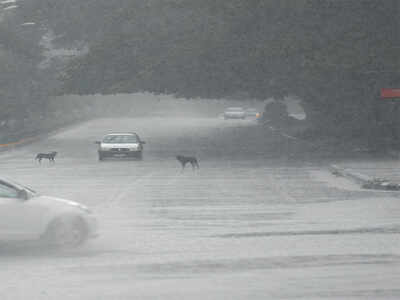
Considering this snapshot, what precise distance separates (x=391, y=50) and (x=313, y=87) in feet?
24.1

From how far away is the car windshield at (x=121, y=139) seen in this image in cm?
4349

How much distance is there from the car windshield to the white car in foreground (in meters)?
30.1

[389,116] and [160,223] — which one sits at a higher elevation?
[389,116]

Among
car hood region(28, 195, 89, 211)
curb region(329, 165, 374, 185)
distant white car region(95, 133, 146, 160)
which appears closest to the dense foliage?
distant white car region(95, 133, 146, 160)

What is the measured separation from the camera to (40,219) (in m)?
12.9

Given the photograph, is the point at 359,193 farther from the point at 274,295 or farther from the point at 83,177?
the point at 274,295

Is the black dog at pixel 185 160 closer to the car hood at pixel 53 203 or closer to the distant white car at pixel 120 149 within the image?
the distant white car at pixel 120 149

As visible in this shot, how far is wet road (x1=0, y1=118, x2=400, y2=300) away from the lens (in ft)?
32.2

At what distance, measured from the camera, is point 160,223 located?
16578 millimetres

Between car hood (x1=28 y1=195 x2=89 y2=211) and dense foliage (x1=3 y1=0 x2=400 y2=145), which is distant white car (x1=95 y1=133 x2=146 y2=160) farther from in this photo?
car hood (x1=28 y1=195 x2=89 y2=211)

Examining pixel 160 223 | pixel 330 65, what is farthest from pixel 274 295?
pixel 330 65

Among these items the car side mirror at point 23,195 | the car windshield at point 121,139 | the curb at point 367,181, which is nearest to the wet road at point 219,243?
the curb at point 367,181

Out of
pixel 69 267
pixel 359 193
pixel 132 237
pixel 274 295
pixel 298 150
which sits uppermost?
pixel 298 150

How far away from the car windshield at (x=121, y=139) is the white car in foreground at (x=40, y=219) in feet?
98.9
